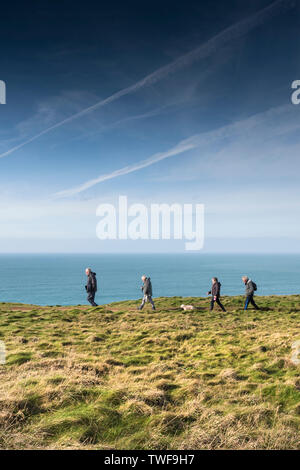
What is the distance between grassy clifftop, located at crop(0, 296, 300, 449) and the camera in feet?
15.7

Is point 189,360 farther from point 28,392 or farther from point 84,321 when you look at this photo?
point 84,321

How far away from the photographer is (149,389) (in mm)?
6758

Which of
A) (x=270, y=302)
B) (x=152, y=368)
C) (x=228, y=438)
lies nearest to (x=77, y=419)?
(x=228, y=438)

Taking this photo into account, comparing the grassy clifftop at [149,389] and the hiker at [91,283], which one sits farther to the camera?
the hiker at [91,283]

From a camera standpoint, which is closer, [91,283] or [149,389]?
[149,389]

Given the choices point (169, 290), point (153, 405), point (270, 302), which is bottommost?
point (169, 290)

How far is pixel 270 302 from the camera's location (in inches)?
930

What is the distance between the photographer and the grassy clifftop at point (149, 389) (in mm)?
4793

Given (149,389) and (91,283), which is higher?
(91,283)

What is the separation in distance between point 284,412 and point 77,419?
3.92m

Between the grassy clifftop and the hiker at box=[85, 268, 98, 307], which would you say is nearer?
the grassy clifftop
